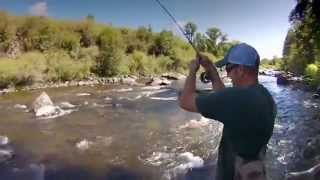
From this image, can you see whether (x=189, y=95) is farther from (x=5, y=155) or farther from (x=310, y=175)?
(x=5, y=155)

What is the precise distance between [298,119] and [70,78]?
1918 cm

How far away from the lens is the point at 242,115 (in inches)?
92.1

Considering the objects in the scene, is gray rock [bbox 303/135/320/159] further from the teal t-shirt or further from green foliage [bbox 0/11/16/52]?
green foliage [bbox 0/11/16/52]

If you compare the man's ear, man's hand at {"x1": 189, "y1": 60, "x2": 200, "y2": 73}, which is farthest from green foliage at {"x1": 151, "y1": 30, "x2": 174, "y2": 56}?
the man's ear

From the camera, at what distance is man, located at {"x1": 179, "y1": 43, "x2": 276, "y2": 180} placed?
2326 millimetres

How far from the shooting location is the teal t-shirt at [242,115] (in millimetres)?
2320

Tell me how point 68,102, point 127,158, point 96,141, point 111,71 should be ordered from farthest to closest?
point 111,71, point 68,102, point 96,141, point 127,158

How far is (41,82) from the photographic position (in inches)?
1093

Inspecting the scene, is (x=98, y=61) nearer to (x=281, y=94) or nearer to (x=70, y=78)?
(x=70, y=78)

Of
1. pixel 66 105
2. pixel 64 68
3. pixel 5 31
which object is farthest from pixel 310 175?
pixel 5 31

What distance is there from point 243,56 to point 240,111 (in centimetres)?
30

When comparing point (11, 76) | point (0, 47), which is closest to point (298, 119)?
point (11, 76)

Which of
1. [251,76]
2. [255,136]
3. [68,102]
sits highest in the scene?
[251,76]

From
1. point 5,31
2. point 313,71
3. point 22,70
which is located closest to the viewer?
point 313,71
